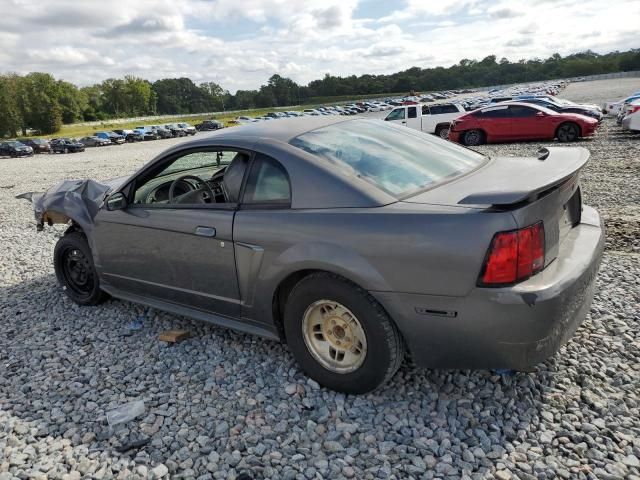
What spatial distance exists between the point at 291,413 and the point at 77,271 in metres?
2.93

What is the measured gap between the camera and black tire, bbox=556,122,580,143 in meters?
15.1

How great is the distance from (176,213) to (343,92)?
444 ft

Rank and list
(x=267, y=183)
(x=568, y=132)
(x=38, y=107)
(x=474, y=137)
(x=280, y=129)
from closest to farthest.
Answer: (x=267, y=183) → (x=280, y=129) → (x=568, y=132) → (x=474, y=137) → (x=38, y=107)

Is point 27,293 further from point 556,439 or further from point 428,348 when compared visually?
point 556,439

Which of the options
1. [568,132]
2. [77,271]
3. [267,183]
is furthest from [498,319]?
[568,132]

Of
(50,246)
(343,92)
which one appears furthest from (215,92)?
(50,246)

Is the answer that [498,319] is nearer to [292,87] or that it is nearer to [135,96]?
[135,96]

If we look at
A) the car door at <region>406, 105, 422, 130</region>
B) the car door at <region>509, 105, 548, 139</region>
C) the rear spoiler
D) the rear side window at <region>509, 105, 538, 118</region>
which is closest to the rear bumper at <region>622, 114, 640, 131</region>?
the car door at <region>509, 105, 548, 139</region>

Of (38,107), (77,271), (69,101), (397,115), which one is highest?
(69,101)

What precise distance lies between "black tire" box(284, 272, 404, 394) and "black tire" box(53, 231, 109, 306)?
7.80 feet

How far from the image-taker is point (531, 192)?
2.25 meters

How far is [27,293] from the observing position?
5086 millimetres

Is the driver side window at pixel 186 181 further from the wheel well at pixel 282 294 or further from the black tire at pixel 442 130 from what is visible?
the black tire at pixel 442 130

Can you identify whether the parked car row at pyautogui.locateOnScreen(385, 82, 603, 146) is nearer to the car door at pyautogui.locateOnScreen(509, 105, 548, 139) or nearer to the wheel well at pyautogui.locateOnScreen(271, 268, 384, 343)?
the car door at pyautogui.locateOnScreen(509, 105, 548, 139)
